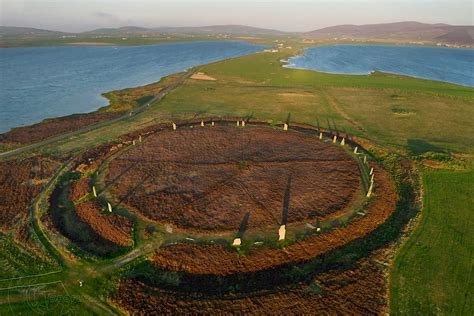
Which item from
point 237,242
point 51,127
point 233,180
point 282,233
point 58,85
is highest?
point 58,85

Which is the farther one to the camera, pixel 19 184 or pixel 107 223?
pixel 19 184

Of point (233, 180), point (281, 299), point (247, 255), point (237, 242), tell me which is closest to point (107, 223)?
point (237, 242)

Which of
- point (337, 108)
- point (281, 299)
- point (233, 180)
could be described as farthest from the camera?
point (337, 108)

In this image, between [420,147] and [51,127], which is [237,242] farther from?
[51,127]

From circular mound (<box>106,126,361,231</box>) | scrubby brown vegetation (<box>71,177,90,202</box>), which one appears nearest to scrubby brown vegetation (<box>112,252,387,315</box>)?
circular mound (<box>106,126,361,231</box>)

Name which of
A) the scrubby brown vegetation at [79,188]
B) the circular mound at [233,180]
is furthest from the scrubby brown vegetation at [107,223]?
the circular mound at [233,180]
